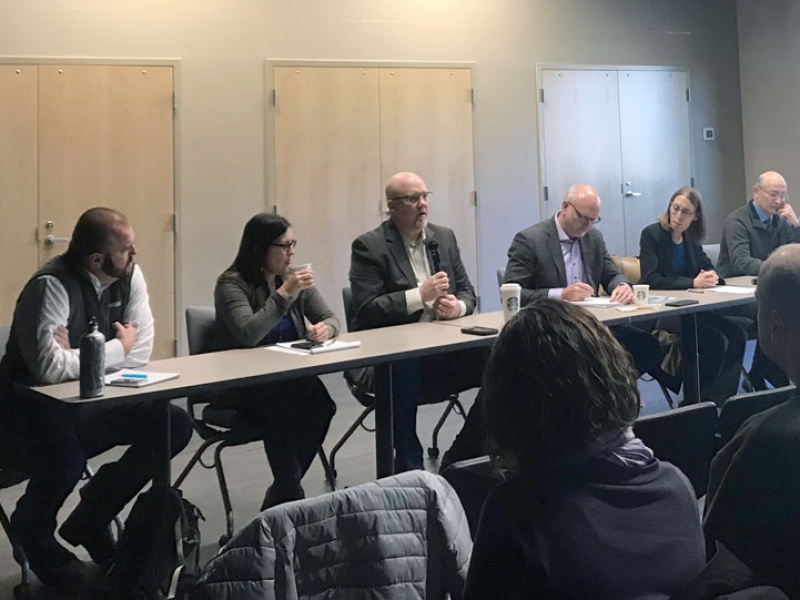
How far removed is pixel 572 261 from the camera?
376 centimetres

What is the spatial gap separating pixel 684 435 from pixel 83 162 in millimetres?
4499

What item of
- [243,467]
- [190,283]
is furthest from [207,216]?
[243,467]

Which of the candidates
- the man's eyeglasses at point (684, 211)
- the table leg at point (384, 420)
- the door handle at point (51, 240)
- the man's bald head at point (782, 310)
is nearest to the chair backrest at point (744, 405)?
the man's bald head at point (782, 310)

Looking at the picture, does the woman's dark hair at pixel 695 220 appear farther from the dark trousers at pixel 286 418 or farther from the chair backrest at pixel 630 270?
the dark trousers at pixel 286 418

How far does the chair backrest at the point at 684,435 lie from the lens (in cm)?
158

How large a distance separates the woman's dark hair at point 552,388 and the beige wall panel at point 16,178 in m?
4.63

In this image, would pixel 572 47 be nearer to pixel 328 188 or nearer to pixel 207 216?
pixel 328 188

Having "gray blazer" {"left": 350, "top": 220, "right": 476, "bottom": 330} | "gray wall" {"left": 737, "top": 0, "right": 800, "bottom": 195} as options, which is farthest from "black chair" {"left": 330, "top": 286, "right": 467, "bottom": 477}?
"gray wall" {"left": 737, "top": 0, "right": 800, "bottom": 195}

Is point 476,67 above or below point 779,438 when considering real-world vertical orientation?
above

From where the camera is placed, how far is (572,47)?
6246 millimetres

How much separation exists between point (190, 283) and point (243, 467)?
2.05m

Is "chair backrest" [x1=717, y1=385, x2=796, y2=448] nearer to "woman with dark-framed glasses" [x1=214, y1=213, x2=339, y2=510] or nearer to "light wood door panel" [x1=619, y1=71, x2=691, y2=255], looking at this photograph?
"woman with dark-framed glasses" [x1=214, y1=213, x2=339, y2=510]

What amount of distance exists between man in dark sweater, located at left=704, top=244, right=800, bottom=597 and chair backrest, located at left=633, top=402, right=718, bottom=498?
0.31m

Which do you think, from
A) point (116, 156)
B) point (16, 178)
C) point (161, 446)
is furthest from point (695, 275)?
point (16, 178)
